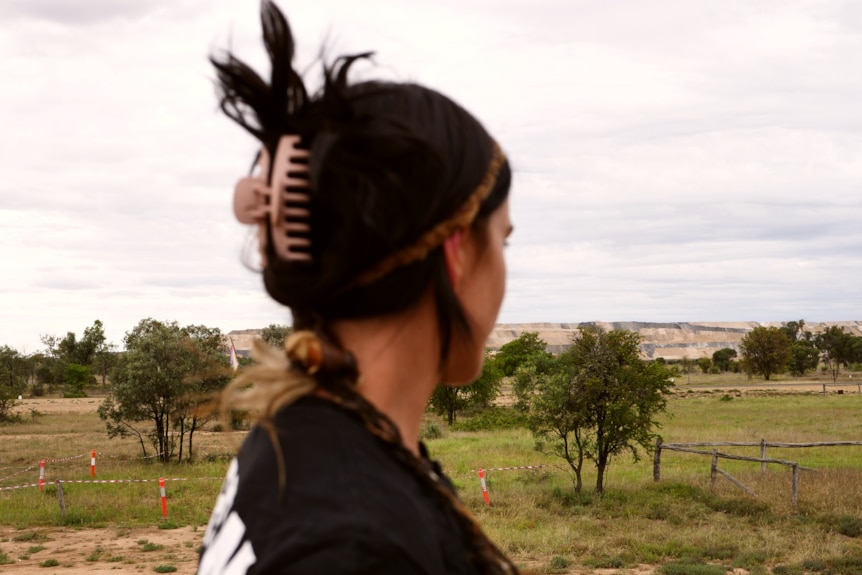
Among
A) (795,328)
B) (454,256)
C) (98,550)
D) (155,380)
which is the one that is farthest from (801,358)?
(454,256)

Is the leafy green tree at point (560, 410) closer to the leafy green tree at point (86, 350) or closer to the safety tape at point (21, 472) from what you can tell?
the safety tape at point (21, 472)

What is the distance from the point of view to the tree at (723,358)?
335ft

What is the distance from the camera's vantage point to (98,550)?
13023 millimetres

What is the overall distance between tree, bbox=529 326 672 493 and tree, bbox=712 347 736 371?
90588 millimetres

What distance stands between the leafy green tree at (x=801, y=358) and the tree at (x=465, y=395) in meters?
54.4

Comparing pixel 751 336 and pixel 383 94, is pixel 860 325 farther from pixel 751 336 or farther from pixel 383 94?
pixel 383 94

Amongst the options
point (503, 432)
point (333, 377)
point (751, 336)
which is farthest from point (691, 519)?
point (751, 336)

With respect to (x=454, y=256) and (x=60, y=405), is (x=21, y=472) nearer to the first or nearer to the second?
(x=454, y=256)

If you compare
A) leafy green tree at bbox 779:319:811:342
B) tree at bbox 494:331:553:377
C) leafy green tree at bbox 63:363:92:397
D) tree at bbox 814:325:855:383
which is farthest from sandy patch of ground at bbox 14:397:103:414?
leafy green tree at bbox 779:319:811:342

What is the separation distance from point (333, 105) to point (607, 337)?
16524 millimetres

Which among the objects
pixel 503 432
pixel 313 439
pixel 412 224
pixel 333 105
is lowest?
pixel 503 432

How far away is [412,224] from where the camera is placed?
1065 mm

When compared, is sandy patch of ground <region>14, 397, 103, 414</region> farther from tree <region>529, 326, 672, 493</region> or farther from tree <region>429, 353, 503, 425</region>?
tree <region>529, 326, 672, 493</region>

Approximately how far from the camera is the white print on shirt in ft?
3.18
